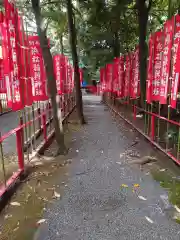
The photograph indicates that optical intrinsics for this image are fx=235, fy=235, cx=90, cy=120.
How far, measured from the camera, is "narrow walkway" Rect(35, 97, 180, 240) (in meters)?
3.08

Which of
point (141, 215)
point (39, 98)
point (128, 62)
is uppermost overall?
point (128, 62)

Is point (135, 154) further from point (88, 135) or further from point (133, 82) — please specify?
point (133, 82)

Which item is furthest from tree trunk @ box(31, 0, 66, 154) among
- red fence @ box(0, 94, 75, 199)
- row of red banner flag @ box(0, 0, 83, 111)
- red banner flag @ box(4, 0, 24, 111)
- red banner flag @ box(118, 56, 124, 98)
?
red banner flag @ box(118, 56, 124, 98)

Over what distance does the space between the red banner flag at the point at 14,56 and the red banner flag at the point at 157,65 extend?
138 inches

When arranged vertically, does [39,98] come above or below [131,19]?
below

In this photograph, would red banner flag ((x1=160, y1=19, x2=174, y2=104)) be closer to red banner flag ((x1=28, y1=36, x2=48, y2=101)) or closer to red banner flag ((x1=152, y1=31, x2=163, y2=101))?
red banner flag ((x1=152, y1=31, x2=163, y2=101))

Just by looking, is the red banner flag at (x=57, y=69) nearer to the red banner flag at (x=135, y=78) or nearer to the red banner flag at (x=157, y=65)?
the red banner flag at (x=135, y=78)

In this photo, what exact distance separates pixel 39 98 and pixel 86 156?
2.43 m

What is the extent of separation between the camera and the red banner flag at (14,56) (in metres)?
4.20

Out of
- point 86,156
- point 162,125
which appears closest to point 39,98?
point 86,156

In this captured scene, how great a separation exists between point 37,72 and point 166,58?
4.23m

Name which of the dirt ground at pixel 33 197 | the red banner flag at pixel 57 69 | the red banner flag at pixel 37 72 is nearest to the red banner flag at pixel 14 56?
the dirt ground at pixel 33 197

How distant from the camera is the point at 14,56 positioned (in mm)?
4383

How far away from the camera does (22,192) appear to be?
14.1 feet
